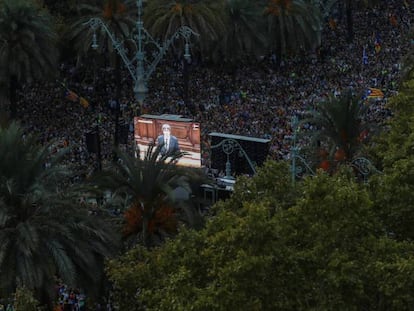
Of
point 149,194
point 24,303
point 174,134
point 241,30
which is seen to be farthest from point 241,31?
point 24,303

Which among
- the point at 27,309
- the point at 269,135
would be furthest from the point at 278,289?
the point at 269,135

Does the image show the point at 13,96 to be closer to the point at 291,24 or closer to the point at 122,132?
the point at 122,132

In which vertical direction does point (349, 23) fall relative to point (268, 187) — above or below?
above

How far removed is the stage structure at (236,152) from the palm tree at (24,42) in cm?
1374

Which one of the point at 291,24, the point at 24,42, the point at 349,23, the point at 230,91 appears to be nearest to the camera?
the point at 24,42

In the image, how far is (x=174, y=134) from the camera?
31.9 metres

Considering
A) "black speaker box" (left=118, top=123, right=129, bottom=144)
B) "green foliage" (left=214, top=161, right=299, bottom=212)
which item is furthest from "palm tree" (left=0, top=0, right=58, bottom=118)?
"green foliage" (left=214, top=161, right=299, bottom=212)

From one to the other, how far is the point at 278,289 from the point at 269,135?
24.0m

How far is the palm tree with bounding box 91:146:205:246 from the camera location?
866 inches

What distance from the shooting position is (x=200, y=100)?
159ft

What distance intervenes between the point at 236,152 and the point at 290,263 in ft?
44.4

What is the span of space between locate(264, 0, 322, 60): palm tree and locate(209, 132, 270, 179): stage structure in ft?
72.1

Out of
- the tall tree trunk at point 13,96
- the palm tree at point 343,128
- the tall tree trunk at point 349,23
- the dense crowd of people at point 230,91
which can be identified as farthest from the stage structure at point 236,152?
the tall tree trunk at point 349,23

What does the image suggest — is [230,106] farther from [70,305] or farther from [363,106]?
[70,305]
